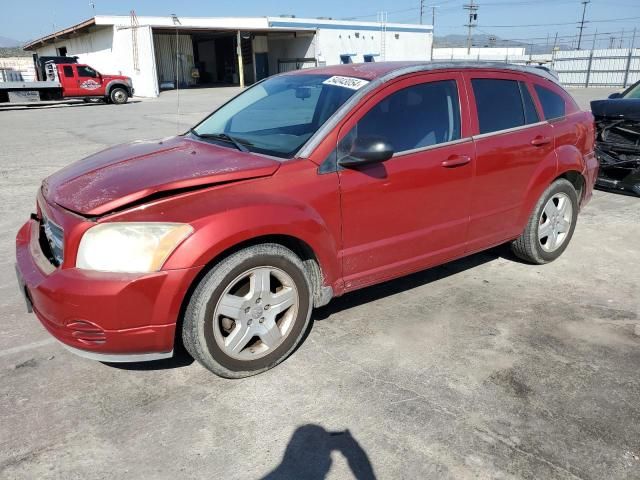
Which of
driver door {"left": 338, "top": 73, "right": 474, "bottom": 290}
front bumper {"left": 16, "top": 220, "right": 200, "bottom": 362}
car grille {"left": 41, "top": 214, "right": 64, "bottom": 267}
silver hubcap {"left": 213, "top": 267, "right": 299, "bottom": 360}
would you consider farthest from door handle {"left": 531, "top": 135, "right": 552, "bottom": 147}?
car grille {"left": 41, "top": 214, "right": 64, "bottom": 267}

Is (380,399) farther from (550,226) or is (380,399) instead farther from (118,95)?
(118,95)

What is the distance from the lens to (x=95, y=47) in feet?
120

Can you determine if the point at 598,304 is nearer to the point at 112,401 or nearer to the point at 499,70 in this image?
the point at 499,70

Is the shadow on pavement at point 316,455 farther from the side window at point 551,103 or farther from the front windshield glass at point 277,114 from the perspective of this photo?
the side window at point 551,103

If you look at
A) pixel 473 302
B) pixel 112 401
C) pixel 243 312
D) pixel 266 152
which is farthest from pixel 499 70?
pixel 112 401

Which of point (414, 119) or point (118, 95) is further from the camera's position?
point (118, 95)

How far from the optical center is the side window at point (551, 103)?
4465 mm

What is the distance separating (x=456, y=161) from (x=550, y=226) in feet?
5.13

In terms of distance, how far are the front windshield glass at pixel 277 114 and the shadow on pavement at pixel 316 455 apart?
1.59 m

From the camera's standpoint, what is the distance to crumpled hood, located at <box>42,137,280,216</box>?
273cm

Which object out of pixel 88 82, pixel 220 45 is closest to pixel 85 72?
pixel 88 82

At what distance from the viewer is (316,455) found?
2.46 metres

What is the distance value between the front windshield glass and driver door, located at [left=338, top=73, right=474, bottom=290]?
0.95ft

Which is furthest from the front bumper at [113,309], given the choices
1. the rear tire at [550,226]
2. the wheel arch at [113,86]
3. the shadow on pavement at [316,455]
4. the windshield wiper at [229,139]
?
the wheel arch at [113,86]
